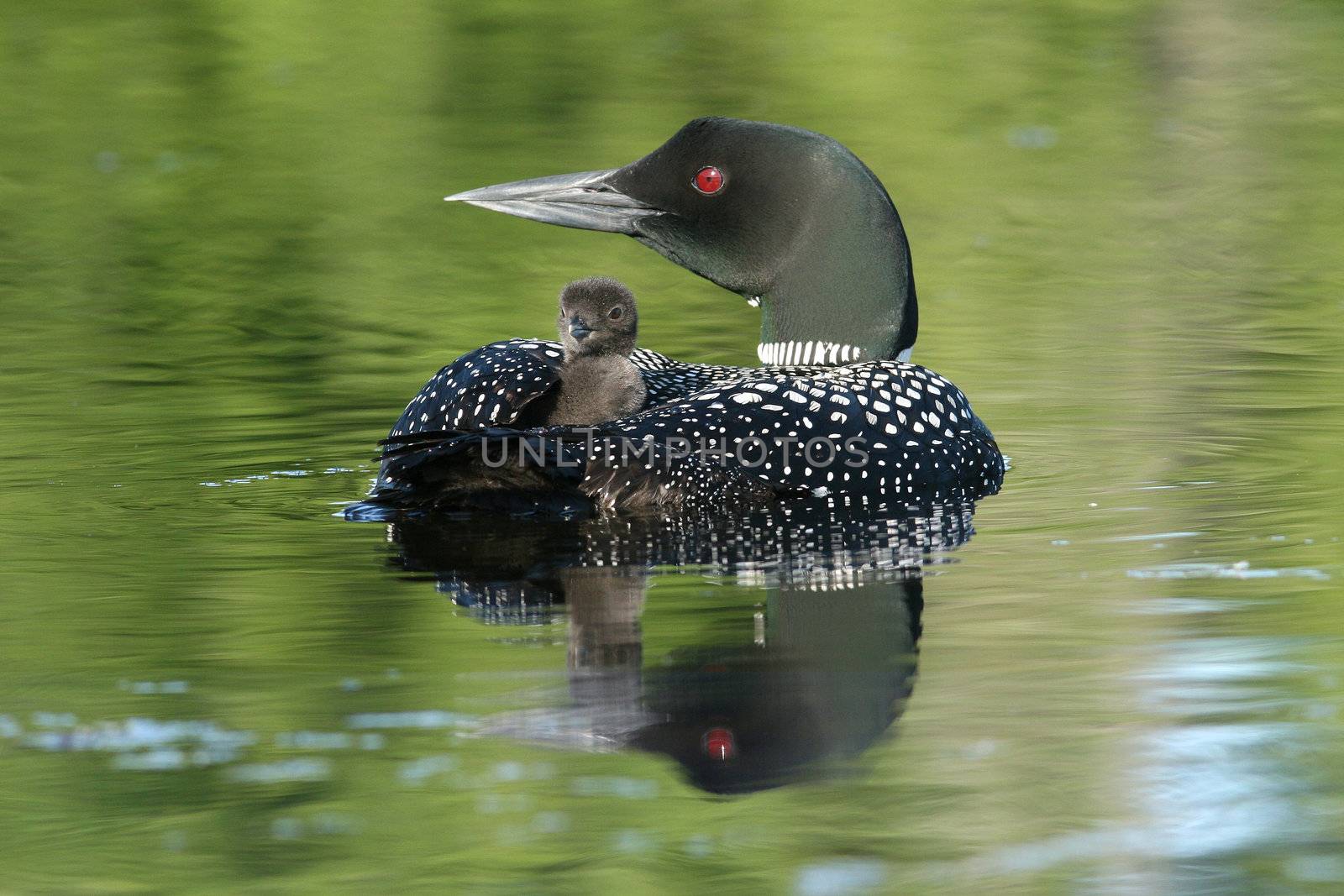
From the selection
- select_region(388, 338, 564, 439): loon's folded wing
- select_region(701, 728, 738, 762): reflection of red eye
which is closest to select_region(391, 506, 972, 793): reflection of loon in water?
select_region(701, 728, 738, 762): reflection of red eye

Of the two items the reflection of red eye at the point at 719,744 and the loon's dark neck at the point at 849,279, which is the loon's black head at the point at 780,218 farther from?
the reflection of red eye at the point at 719,744

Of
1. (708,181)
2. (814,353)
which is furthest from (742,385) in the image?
(708,181)

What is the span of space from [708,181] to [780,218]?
23 centimetres

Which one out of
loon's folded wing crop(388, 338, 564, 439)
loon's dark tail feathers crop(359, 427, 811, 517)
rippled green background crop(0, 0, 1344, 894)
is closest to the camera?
rippled green background crop(0, 0, 1344, 894)

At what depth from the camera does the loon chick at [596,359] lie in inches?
208

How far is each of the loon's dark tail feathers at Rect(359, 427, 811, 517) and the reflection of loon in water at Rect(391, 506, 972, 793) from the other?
0.24 feet

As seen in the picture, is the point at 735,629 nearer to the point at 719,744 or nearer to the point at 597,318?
the point at 719,744

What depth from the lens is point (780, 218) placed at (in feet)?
19.5

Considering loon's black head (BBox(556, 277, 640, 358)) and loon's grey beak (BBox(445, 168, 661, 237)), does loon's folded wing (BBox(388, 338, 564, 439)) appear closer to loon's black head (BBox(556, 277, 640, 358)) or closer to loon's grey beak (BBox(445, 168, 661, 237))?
loon's black head (BBox(556, 277, 640, 358))

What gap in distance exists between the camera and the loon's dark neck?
5891 mm

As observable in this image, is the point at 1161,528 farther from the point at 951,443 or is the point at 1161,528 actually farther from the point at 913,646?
the point at 913,646

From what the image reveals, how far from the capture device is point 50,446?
6105 millimetres

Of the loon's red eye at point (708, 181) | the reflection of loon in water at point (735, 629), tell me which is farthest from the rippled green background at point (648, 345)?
the loon's red eye at point (708, 181)

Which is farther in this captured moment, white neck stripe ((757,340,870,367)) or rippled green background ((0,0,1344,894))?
white neck stripe ((757,340,870,367))
